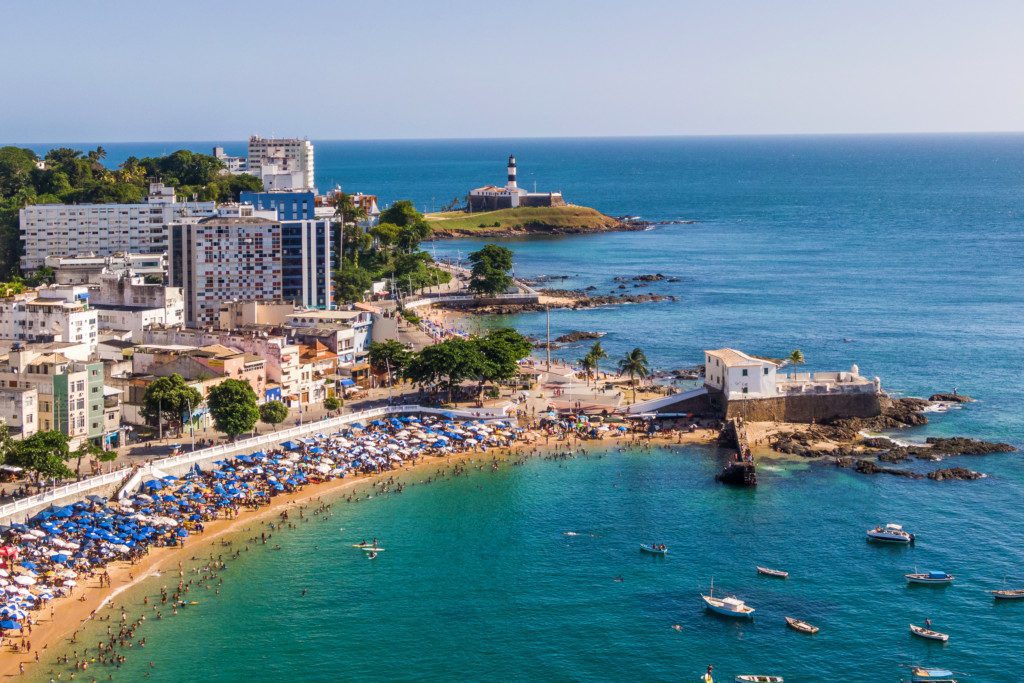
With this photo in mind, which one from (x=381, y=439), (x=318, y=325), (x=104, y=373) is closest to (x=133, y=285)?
(x=318, y=325)

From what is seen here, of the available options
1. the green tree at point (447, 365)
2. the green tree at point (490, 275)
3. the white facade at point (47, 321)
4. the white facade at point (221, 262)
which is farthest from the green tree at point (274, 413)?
the green tree at point (490, 275)

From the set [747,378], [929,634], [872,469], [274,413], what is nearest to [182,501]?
[274,413]

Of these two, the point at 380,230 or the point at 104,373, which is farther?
the point at 380,230

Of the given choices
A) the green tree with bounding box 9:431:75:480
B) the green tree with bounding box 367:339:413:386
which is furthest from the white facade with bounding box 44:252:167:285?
the green tree with bounding box 9:431:75:480

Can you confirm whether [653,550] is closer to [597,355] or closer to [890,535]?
[890,535]

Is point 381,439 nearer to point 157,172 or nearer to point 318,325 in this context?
point 318,325

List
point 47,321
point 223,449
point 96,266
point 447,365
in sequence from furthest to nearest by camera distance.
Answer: point 96,266
point 47,321
point 447,365
point 223,449
